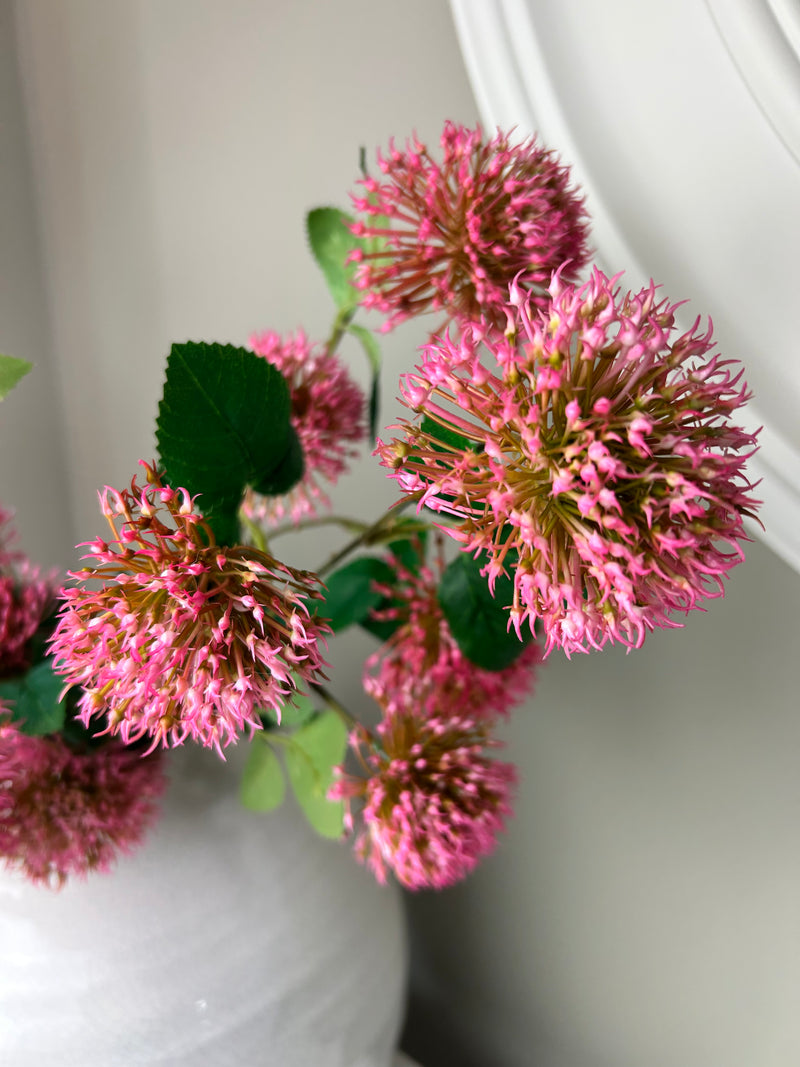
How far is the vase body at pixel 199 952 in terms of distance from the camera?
1.24 feet

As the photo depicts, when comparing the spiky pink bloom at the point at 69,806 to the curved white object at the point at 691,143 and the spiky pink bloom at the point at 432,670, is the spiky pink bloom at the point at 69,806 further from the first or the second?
the curved white object at the point at 691,143

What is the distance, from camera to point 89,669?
0.24m

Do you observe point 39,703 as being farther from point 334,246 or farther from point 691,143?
point 691,143

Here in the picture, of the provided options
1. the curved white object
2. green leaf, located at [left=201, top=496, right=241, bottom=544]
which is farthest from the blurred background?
green leaf, located at [left=201, top=496, right=241, bottom=544]

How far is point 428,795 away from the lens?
0.37m

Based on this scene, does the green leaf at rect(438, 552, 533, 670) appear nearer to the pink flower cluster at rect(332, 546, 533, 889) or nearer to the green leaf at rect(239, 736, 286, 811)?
the pink flower cluster at rect(332, 546, 533, 889)

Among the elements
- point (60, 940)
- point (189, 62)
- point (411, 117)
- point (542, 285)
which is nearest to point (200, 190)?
point (189, 62)

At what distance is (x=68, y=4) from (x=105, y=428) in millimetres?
340

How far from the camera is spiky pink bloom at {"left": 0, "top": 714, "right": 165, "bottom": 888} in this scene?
1.12 feet

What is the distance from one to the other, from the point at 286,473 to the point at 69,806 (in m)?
0.18

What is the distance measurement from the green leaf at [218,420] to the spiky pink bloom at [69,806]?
0.14m

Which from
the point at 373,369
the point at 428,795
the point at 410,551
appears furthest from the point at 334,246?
the point at 428,795

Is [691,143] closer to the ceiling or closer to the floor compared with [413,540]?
closer to the ceiling

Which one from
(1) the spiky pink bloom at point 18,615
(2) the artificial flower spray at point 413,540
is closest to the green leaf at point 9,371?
(2) the artificial flower spray at point 413,540
